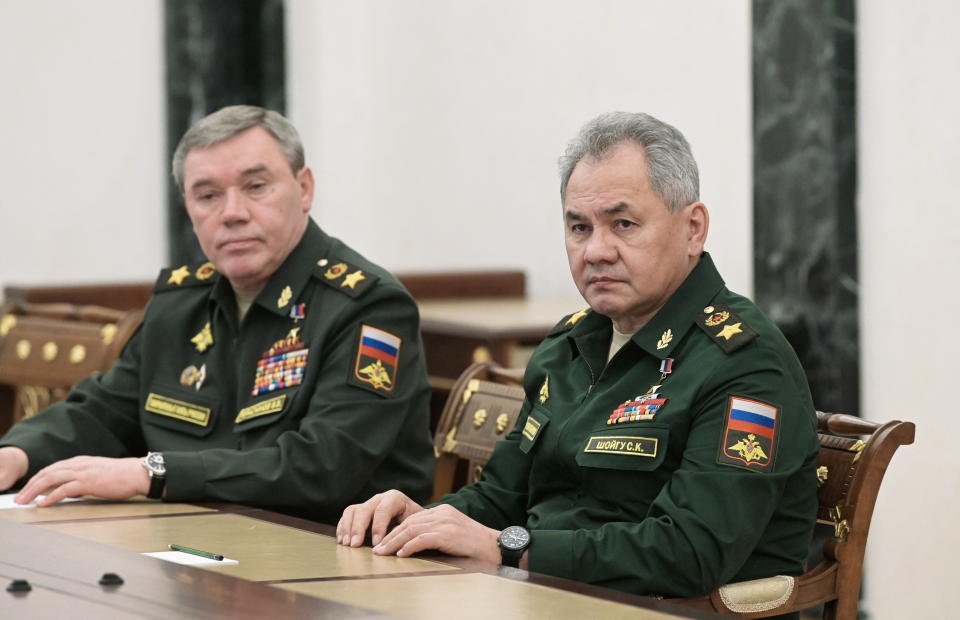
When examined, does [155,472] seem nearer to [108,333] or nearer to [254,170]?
[254,170]

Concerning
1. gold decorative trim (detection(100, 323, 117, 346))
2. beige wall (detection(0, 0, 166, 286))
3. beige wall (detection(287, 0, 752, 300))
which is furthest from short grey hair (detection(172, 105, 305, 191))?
beige wall (detection(0, 0, 166, 286))

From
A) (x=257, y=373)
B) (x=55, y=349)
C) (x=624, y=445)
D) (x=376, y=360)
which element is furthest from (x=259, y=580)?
(x=55, y=349)

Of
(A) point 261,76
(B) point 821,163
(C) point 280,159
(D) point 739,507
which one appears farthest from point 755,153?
(A) point 261,76

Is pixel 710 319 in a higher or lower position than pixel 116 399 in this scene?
higher

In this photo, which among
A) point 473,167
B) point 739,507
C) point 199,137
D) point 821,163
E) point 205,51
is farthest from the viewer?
point 205,51

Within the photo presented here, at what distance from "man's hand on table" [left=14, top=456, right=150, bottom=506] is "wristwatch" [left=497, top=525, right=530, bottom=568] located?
87cm

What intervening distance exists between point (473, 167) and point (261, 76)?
4.30 feet

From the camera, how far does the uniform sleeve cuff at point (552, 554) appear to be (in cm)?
245

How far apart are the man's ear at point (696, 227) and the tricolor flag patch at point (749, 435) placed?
35cm

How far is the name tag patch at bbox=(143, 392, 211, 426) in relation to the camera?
11.2ft

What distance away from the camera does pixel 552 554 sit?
247cm

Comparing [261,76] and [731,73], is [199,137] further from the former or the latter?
[261,76]

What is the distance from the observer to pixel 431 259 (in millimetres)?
6578

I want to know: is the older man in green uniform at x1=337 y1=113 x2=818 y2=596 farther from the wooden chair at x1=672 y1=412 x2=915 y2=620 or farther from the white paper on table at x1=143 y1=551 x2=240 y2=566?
the white paper on table at x1=143 y1=551 x2=240 y2=566
